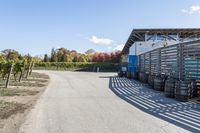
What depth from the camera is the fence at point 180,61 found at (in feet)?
48.6

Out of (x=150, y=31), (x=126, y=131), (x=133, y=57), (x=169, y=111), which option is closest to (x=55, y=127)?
(x=126, y=131)

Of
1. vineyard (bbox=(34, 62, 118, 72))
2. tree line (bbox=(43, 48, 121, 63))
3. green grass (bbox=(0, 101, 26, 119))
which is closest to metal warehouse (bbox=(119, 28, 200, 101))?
green grass (bbox=(0, 101, 26, 119))

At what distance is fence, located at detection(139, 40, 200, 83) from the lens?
14.8m

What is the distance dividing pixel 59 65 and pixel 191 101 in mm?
65857

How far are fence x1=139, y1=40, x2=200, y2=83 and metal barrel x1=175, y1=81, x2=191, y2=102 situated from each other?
1699 mm

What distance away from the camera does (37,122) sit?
830 cm

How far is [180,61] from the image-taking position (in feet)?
53.6

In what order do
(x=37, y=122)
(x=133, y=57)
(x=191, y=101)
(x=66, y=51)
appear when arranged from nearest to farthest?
(x=37, y=122)
(x=191, y=101)
(x=133, y=57)
(x=66, y=51)

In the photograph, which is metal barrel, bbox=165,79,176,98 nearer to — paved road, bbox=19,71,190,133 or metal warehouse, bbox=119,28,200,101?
metal warehouse, bbox=119,28,200,101

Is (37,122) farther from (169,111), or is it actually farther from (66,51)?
(66,51)

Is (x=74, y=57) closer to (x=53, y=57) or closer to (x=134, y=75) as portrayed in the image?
(x=53, y=57)

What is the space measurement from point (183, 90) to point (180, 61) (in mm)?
3656

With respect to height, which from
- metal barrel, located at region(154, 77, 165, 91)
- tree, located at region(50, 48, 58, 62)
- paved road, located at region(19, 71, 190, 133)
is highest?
tree, located at region(50, 48, 58, 62)

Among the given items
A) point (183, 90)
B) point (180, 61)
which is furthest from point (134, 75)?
point (183, 90)
